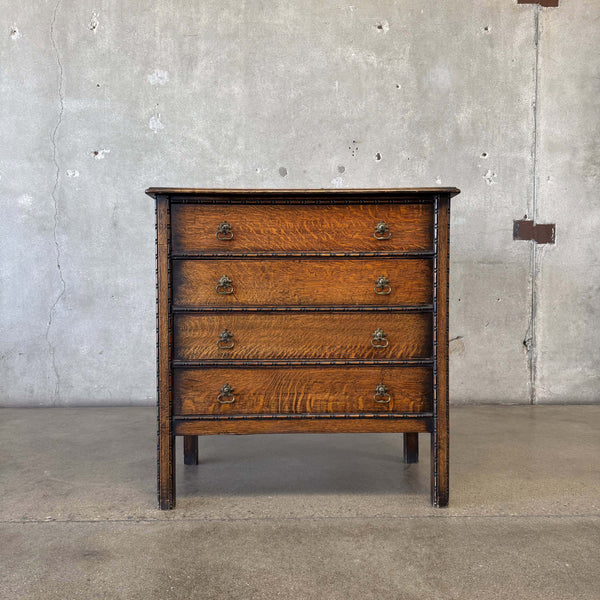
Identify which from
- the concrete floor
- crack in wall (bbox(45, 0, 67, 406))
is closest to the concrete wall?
crack in wall (bbox(45, 0, 67, 406))

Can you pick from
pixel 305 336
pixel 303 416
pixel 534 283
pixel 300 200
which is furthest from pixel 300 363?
pixel 534 283

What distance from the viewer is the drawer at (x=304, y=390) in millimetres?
2096

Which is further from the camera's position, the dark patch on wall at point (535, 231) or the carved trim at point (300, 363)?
the dark patch on wall at point (535, 231)

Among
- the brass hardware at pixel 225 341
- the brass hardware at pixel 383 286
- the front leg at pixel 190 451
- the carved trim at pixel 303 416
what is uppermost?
the brass hardware at pixel 383 286

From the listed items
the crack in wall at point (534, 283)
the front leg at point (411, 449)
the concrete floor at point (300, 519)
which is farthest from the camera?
the crack in wall at point (534, 283)

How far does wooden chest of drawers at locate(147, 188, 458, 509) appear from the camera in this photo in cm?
207

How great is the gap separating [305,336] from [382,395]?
1.25 feet

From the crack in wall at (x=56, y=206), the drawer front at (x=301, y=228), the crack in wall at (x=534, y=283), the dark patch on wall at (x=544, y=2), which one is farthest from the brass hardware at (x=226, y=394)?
the dark patch on wall at (x=544, y=2)

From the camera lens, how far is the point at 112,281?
143 inches

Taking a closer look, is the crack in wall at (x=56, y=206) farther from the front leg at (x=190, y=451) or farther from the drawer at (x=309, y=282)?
the drawer at (x=309, y=282)

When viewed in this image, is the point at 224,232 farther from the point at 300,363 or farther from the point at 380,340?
the point at 380,340

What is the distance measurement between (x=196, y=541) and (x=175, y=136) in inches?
104

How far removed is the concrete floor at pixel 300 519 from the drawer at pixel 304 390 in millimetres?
396

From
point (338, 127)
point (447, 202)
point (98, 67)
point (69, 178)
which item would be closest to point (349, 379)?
point (447, 202)
